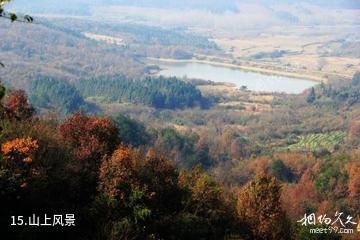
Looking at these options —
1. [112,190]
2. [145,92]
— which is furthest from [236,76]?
[112,190]

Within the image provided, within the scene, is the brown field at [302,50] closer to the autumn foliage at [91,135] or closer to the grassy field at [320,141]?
the grassy field at [320,141]

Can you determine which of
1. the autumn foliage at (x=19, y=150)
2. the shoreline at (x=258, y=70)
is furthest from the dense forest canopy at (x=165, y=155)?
the shoreline at (x=258, y=70)

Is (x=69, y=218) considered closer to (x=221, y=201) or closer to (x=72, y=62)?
(x=221, y=201)

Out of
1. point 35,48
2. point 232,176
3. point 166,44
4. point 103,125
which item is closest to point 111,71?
point 35,48

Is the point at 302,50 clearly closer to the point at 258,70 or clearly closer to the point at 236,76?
the point at 258,70

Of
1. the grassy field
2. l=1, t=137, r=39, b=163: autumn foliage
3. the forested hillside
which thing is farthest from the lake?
l=1, t=137, r=39, b=163: autumn foliage

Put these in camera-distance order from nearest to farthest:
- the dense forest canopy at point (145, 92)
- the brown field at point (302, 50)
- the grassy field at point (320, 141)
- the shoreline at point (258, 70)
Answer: the grassy field at point (320, 141), the dense forest canopy at point (145, 92), the shoreline at point (258, 70), the brown field at point (302, 50)

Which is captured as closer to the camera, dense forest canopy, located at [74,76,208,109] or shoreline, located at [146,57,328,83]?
dense forest canopy, located at [74,76,208,109]

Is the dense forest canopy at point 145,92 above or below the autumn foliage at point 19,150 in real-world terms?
below

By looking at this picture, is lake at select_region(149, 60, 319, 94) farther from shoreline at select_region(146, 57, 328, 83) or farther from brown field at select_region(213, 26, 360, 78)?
brown field at select_region(213, 26, 360, 78)
